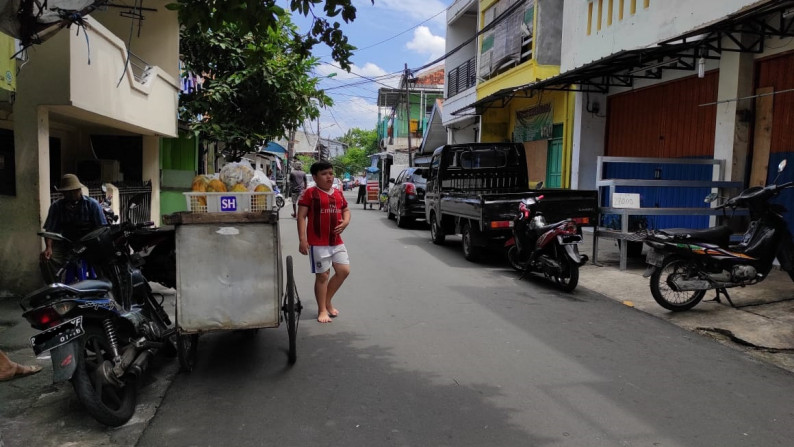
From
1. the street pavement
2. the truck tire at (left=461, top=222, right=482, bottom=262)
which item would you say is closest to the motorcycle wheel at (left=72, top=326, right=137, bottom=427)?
the street pavement

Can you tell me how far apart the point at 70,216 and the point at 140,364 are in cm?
301

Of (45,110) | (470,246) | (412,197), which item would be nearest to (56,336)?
(45,110)

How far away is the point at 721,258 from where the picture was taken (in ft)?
20.6

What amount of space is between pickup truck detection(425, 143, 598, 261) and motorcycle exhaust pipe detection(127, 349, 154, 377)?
617cm

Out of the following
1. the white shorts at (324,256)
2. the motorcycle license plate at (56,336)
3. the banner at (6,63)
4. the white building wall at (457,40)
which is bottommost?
the motorcycle license plate at (56,336)

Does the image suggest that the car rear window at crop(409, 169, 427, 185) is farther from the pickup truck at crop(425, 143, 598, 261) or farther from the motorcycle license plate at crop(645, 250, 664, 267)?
the motorcycle license plate at crop(645, 250, 664, 267)

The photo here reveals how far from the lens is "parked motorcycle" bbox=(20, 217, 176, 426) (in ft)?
10.8

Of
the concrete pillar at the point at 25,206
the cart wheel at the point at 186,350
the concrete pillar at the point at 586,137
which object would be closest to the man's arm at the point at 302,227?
the cart wheel at the point at 186,350

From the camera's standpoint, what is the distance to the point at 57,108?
6918mm

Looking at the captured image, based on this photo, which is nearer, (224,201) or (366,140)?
(224,201)

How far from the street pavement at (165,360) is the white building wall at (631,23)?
12.2 ft

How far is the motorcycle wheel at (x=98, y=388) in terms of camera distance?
3355 mm

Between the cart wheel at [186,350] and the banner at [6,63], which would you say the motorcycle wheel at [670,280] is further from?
the banner at [6,63]

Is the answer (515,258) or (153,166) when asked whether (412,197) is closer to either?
(153,166)
